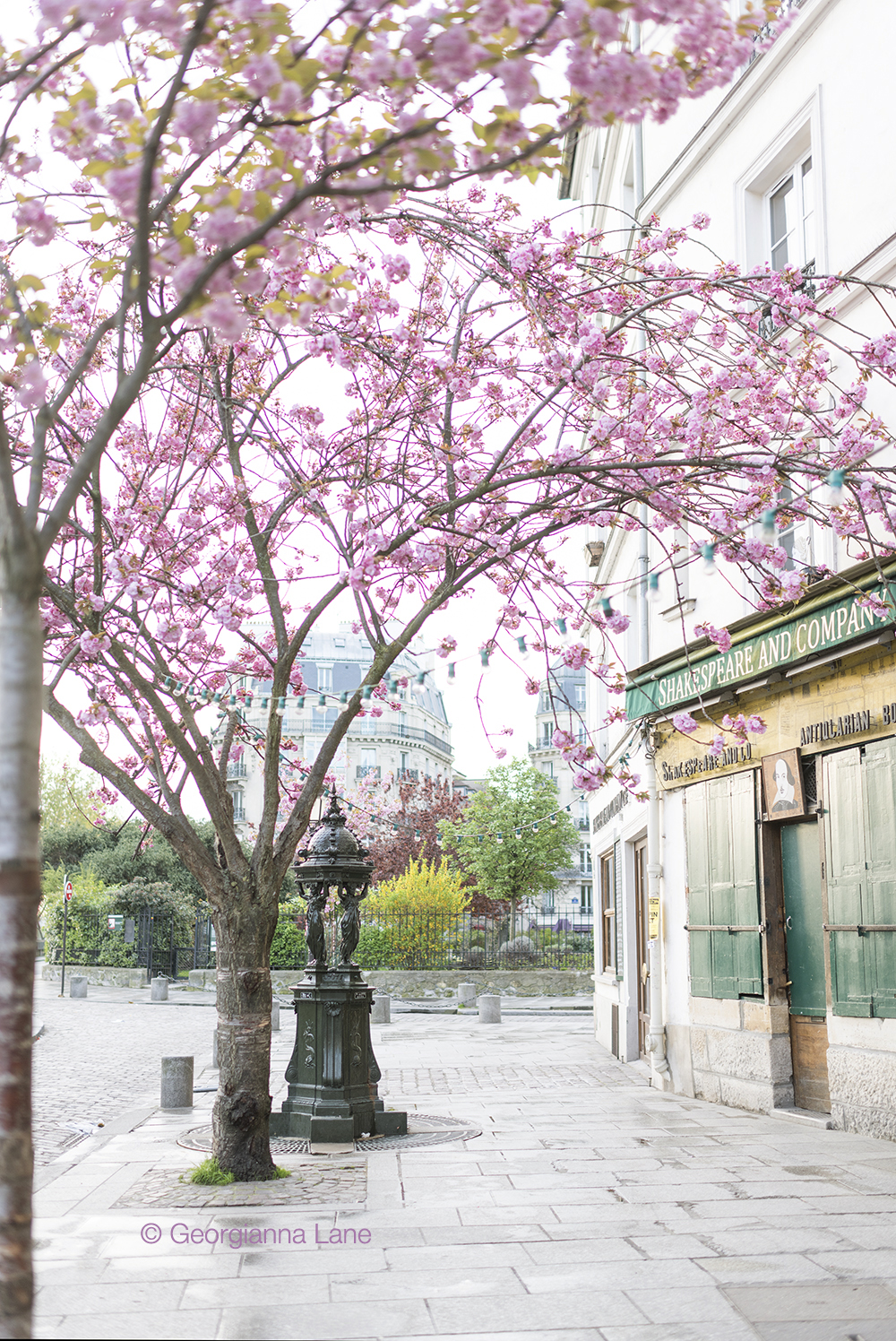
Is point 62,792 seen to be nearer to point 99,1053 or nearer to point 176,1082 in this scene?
point 99,1053

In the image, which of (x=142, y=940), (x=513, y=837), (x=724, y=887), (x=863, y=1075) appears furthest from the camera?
(x=513, y=837)

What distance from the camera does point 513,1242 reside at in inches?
245

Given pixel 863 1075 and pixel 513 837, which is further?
pixel 513 837

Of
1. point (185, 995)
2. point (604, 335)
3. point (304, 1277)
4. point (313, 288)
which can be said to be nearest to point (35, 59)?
point (313, 288)

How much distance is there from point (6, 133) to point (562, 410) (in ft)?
14.4

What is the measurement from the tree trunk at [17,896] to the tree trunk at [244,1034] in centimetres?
466

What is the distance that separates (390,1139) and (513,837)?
92.9 feet

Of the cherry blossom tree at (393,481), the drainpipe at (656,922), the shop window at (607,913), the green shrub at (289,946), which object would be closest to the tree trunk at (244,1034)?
the cherry blossom tree at (393,481)

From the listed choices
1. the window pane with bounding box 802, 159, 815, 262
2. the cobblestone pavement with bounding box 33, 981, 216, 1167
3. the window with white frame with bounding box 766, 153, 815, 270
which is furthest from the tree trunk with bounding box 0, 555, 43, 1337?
the window pane with bounding box 802, 159, 815, 262

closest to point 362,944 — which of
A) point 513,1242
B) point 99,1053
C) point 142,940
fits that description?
point 142,940

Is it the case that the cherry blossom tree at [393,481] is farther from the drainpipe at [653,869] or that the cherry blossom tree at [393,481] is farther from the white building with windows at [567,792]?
the white building with windows at [567,792]

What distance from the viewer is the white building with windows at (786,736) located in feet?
30.6

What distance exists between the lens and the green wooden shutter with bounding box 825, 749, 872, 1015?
9359mm

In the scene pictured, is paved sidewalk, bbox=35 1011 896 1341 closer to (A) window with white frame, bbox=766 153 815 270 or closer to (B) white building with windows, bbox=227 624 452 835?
(A) window with white frame, bbox=766 153 815 270
